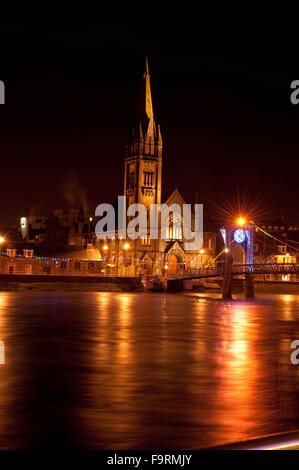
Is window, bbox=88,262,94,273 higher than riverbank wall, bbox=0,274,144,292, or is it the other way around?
window, bbox=88,262,94,273

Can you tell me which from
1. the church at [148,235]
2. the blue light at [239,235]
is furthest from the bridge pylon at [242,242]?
the church at [148,235]

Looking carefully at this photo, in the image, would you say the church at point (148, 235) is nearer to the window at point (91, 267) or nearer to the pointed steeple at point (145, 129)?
the pointed steeple at point (145, 129)

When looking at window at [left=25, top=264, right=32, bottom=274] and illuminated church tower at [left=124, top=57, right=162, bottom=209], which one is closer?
window at [left=25, top=264, right=32, bottom=274]

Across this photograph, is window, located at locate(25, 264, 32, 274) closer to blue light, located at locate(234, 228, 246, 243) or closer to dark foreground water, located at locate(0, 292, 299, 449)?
blue light, located at locate(234, 228, 246, 243)

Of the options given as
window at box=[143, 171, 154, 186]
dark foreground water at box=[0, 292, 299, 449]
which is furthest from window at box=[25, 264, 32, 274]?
dark foreground water at box=[0, 292, 299, 449]

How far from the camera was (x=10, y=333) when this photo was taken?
24.5m

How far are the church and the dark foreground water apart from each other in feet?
232

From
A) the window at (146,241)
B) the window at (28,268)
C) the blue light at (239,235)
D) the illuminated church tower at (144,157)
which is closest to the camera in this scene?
the blue light at (239,235)

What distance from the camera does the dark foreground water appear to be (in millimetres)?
9406

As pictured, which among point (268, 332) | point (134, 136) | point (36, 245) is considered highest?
point (134, 136)

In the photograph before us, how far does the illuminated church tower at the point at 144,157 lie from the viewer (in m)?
104
